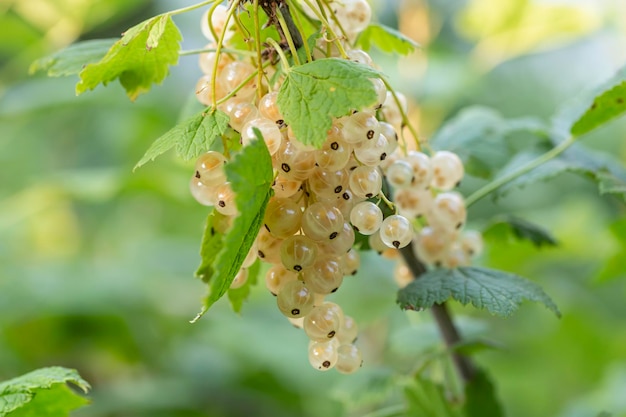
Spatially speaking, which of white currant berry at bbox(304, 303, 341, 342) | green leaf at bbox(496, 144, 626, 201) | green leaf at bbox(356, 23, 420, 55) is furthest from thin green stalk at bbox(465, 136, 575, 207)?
white currant berry at bbox(304, 303, 341, 342)

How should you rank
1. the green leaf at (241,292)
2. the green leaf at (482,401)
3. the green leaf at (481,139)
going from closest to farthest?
the green leaf at (241,292) < the green leaf at (482,401) < the green leaf at (481,139)

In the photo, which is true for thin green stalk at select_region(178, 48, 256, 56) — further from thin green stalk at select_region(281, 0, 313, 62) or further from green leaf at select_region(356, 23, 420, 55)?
green leaf at select_region(356, 23, 420, 55)

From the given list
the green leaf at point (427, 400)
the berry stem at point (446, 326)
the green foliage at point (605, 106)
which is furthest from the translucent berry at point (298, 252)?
the green foliage at point (605, 106)

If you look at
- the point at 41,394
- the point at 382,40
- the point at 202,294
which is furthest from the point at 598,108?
the point at 202,294

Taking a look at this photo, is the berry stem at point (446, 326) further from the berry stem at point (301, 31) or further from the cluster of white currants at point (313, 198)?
the berry stem at point (301, 31)

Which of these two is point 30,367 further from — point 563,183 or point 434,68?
point 563,183
